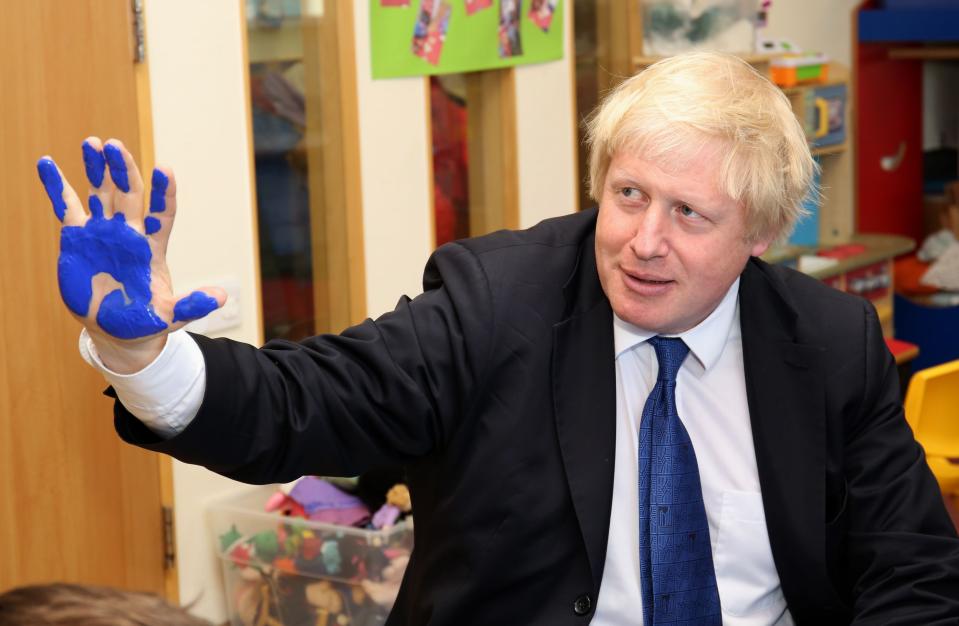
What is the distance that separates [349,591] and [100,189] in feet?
4.98

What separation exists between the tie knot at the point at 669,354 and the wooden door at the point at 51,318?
3.92 feet

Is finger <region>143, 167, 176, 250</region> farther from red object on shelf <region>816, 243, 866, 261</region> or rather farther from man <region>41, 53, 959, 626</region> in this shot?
red object on shelf <region>816, 243, 866, 261</region>

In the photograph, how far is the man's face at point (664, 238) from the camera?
164cm

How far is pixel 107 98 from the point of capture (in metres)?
2.45

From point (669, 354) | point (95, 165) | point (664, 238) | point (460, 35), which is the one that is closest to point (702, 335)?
point (669, 354)

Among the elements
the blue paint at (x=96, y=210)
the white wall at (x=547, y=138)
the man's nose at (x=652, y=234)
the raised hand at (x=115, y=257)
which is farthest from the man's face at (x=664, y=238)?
the white wall at (x=547, y=138)

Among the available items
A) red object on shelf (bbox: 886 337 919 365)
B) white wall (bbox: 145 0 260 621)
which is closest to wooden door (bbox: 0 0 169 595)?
white wall (bbox: 145 0 260 621)

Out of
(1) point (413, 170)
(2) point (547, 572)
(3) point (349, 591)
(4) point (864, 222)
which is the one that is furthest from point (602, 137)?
(4) point (864, 222)

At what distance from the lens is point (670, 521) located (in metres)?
1.69

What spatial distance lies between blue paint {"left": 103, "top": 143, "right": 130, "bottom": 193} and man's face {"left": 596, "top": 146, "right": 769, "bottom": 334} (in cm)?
64

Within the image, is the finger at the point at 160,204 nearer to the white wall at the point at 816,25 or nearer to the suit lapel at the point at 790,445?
the suit lapel at the point at 790,445

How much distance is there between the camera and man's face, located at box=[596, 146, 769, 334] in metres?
1.64

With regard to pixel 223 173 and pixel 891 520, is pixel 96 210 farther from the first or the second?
pixel 223 173

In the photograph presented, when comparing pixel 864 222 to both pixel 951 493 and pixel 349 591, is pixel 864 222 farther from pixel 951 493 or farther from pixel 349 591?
pixel 349 591
